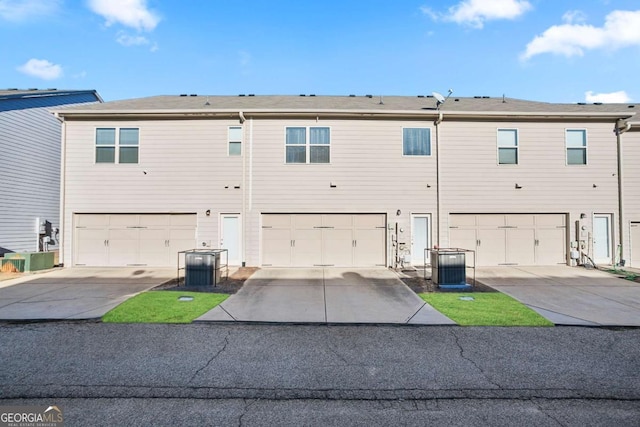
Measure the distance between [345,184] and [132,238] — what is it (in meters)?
9.02

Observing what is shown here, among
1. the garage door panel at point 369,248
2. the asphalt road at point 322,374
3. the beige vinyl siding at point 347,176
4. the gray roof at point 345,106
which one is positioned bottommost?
the asphalt road at point 322,374

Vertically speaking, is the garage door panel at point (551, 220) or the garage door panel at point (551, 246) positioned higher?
the garage door panel at point (551, 220)

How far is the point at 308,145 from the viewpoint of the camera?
13.5 meters

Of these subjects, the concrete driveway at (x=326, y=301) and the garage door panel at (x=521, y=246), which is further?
the garage door panel at (x=521, y=246)

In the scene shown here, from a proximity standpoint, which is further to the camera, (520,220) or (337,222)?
(520,220)

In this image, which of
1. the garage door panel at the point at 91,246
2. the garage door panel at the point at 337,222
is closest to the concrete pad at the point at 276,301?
the garage door panel at the point at 337,222

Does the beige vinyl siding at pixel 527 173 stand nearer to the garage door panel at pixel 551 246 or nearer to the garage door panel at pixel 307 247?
the garage door panel at pixel 551 246

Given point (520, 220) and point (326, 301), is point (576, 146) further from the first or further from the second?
point (326, 301)

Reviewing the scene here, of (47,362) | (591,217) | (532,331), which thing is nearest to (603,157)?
(591,217)

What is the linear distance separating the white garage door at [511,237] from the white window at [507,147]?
2298 millimetres

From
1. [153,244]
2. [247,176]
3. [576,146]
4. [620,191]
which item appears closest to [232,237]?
[247,176]

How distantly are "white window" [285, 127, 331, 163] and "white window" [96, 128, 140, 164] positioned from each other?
248 inches

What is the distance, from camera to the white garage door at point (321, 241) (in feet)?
44.0

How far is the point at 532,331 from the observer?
629 centimetres
